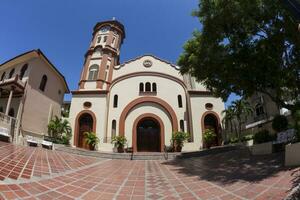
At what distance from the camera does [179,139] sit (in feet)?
57.7

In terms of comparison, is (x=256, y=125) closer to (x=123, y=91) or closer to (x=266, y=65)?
(x=266, y=65)

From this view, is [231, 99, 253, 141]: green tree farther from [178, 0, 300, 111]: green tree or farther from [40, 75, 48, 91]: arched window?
[40, 75, 48, 91]: arched window

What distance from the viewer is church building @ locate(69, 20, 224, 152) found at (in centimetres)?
1882

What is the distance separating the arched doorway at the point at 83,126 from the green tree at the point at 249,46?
42.5 ft

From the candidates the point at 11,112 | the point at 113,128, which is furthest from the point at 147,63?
the point at 11,112

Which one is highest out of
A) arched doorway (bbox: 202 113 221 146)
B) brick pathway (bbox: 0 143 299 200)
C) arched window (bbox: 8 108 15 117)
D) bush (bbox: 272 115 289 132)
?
arched window (bbox: 8 108 15 117)

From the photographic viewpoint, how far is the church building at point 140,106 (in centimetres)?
1882

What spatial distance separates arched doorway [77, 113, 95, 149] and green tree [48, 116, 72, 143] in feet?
3.59

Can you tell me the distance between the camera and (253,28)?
937cm

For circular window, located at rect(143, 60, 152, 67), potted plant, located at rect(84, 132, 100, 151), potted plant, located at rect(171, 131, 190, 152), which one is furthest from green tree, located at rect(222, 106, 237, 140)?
potted plant, located at rect(84, 132, 100, 151)

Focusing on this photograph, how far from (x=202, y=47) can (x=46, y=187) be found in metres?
8.98

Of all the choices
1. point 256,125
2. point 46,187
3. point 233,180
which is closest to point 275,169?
point 233,180

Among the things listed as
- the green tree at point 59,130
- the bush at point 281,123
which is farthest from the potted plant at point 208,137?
the green tree at point 59,130

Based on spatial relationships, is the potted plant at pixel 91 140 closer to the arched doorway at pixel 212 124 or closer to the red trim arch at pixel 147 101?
the red trim arch at pixel 147 101
